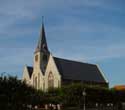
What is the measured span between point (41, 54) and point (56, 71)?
1227 centimetres

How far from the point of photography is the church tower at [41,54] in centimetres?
9119

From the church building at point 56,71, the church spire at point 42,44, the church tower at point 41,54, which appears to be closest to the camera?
the church building at point 56,71

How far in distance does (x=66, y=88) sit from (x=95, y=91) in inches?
252

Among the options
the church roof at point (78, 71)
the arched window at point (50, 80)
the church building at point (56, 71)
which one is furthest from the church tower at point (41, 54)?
the church roof at point (78, 71)

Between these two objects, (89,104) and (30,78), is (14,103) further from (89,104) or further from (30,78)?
(30,78)

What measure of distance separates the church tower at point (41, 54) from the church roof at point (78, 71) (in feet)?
27.5

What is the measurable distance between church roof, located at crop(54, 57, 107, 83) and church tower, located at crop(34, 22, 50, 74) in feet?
27.5

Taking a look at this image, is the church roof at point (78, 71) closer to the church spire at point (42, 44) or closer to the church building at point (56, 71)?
the church building at point (56, 71)

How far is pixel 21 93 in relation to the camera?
45906 mm

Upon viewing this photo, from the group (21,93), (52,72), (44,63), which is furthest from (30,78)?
(21,93)

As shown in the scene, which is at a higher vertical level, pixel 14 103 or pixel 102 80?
pixel 102 80

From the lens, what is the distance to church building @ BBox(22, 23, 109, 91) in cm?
8118

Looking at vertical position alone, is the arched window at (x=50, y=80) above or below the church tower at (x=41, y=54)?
below

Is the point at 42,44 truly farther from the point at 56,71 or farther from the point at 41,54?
the point at 56,71
